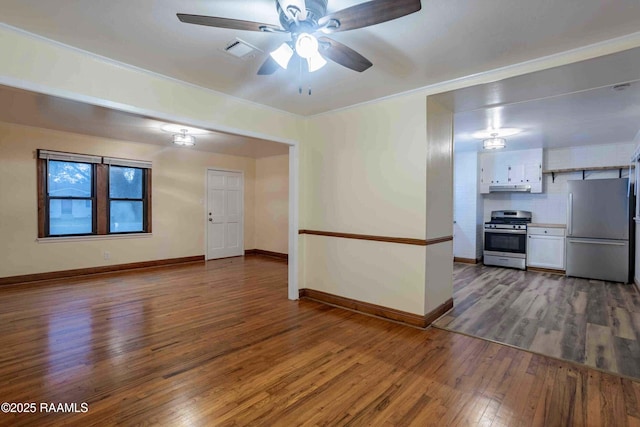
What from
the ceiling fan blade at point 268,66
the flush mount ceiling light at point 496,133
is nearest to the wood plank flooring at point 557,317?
the flush mount ceiling light at point 496,133

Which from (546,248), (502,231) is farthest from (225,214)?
(546,248)

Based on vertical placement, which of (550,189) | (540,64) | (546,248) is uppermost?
(540,64)

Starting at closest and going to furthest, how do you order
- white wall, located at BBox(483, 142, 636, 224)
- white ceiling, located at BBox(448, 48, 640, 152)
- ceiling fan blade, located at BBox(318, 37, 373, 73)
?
ceiling fan blade, located at BBox(318, 37, 373, 73) → white ceiling, located at BBox(448, 48, 640, 152) → white wall, located at BBox(483, 142, 636, 224)

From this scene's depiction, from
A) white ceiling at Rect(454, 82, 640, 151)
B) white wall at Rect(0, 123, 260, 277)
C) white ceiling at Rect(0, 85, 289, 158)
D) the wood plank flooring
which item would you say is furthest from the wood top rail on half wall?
white wall at Rect(0, 123, 260, 277)

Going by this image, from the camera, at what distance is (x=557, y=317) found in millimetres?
3592

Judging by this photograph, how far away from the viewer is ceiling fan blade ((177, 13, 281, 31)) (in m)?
1.69

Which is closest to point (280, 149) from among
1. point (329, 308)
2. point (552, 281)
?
point (329, 308)

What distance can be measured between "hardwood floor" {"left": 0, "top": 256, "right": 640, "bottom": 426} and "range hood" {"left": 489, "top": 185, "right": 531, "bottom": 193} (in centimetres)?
455

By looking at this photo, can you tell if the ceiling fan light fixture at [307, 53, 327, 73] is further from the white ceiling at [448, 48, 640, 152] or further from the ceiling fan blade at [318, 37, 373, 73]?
the white ceiling at [448, 48, 640, 152]

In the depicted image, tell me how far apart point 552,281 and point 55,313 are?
7036 mm

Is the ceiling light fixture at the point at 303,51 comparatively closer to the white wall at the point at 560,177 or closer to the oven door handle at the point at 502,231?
the oven door handle at the point at 502,231

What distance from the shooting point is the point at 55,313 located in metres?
3.61

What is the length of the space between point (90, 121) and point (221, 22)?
3.95 metres

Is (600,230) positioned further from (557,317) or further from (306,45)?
(306,45)
